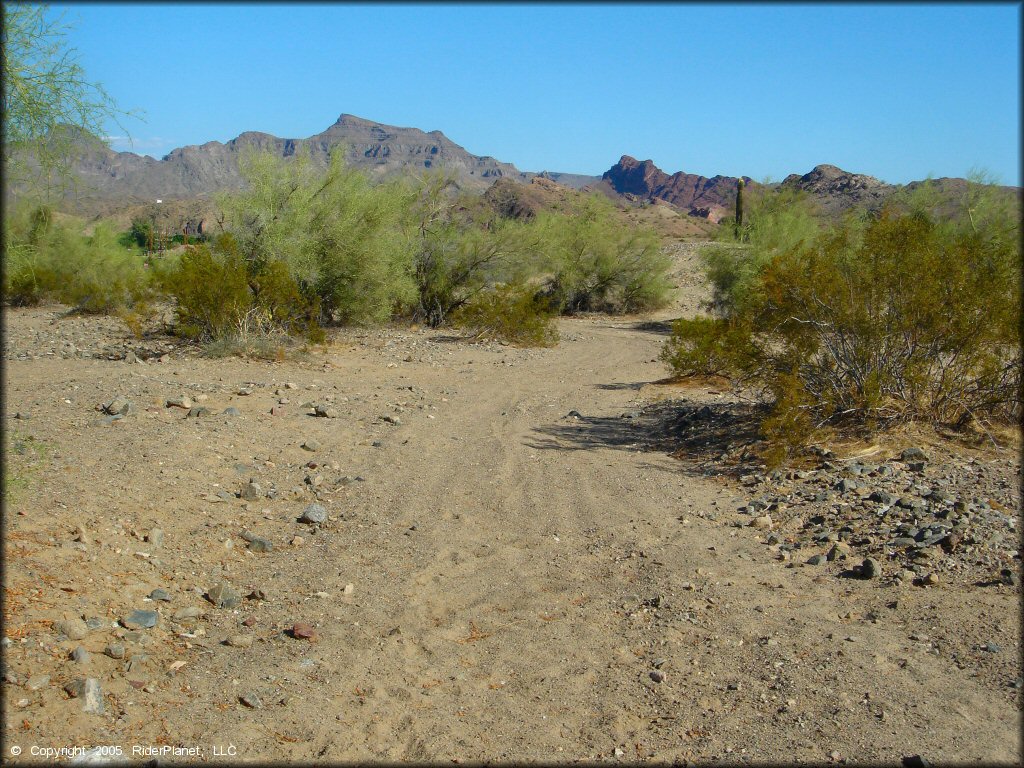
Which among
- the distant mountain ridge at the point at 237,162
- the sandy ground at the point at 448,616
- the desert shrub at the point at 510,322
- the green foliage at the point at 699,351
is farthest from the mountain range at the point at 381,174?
the green foliage at the point at 699,351

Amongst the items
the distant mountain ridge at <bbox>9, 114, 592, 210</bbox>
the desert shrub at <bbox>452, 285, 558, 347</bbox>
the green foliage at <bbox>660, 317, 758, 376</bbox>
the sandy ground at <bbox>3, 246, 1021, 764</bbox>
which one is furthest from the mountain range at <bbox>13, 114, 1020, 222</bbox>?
the green foliage at <bbox>660, 317, 758, 376</bbox>

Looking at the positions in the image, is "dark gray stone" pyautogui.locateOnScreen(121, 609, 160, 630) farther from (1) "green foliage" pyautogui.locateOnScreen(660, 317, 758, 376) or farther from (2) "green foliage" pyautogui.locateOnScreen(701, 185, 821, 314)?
(2) "green foliage" pyautogui.locateOnScreen(701, 185, 821, 314)

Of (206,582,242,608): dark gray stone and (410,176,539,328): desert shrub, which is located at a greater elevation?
(410,176,539,328): desert shrub

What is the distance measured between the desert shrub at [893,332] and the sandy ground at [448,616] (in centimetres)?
172

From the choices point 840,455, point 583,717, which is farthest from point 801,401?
point 583,717

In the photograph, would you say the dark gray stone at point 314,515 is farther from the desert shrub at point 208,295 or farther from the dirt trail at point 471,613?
the desert shrub at point 208,295

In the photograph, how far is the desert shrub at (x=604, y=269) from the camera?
28.8m

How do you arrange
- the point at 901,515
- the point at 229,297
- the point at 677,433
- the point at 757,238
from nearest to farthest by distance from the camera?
the point at 901,515 < the point at 677,433 < the point at 229,297 < the point at 757,238

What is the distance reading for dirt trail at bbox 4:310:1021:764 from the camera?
3775mm

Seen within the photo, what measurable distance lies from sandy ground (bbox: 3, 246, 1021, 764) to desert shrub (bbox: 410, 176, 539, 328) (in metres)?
13.6

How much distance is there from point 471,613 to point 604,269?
81.8 ft

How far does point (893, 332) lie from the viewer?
8375 mm

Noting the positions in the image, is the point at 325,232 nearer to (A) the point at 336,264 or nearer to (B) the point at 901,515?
(A) the point at 336,264

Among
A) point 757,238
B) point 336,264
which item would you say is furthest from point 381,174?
point 757,238
